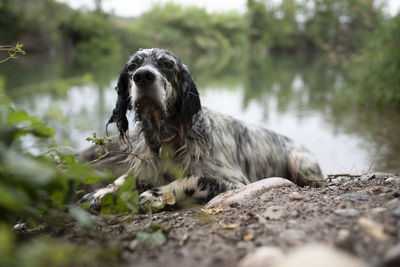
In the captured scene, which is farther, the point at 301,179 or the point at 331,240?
the point at 301,179

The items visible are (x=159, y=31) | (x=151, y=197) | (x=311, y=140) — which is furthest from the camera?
(x=159, y=31)

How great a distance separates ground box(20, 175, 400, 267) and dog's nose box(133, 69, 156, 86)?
3.61ft

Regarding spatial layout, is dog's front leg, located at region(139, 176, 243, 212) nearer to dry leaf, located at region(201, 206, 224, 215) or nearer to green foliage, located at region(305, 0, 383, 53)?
dry leaf, located at region(201, 206, 224, 215)

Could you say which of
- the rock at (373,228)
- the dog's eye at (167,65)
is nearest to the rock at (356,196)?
the rock at (373,228)

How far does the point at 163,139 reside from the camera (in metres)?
3.30

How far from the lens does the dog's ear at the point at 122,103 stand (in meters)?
3.40

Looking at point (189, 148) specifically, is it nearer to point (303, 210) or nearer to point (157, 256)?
point (303, 210)

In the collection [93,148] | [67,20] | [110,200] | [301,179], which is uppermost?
[67,20]

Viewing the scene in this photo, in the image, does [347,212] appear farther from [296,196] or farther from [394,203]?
[296,196]

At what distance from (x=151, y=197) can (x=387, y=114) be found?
6.24 metres

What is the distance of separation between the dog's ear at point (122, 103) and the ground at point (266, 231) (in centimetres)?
132

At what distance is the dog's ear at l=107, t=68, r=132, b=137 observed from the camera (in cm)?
340

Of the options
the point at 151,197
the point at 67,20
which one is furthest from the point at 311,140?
the point at 67,20

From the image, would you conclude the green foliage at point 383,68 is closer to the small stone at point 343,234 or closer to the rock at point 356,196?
the rock at point 356,196
